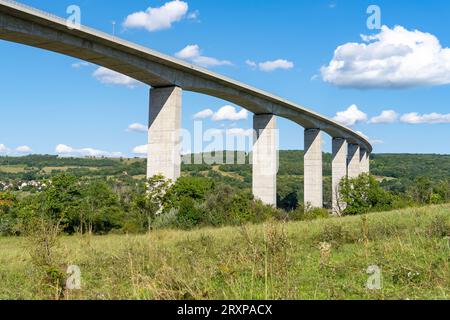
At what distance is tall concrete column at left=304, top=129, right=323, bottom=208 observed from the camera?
49.9m

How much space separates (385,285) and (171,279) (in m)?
2.79

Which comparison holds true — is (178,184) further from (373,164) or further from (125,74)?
(373,164)

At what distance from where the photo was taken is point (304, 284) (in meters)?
5.82

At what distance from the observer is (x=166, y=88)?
98.2 feet

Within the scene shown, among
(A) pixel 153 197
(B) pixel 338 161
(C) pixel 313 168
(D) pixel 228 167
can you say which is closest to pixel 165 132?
(A) pixel 153 197

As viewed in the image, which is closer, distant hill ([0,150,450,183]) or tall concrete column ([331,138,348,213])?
tall concrete column ([331,138,348,213])

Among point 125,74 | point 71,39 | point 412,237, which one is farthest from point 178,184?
point 412,237

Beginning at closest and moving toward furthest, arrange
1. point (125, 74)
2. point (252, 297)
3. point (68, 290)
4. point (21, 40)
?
point (252, 297) < point (68, 290) < point (21, 40) < point (125, 74)

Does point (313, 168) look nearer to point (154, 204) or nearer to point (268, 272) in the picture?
point (154, 204)

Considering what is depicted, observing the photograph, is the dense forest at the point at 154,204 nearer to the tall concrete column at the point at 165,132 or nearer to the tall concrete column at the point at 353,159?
the tall concrete column at the point at 165,132

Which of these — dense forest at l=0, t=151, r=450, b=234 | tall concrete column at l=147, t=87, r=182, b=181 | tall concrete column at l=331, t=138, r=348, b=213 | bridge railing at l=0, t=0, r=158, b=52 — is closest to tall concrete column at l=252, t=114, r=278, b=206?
dense forest at l=0, t=151, r=450, b=234

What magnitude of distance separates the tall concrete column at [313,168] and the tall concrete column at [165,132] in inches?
958

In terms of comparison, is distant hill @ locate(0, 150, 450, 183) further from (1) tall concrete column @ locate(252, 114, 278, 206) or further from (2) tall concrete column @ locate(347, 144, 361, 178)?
(1) tall concrete column @ locate(252, 114, 278, 206)

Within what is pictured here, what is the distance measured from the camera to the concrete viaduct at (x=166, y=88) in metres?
22.0
